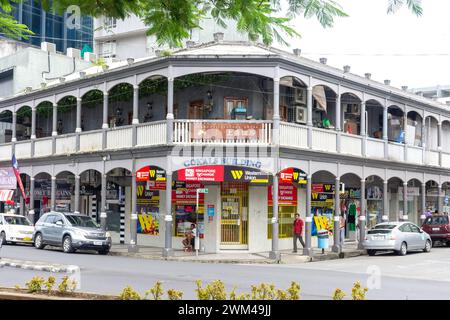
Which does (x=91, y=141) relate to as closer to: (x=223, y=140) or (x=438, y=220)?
(x=223, y=140)

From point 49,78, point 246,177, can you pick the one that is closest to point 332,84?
point 246,177

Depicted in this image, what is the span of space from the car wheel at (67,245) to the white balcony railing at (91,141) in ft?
16.4

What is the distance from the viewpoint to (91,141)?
28.8m

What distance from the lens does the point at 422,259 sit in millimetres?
24094

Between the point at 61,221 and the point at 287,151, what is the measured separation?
9861 millimetres

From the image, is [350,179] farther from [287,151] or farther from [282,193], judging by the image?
[287,151]

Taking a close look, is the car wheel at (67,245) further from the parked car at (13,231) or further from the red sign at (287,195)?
the red sign at (287,195)

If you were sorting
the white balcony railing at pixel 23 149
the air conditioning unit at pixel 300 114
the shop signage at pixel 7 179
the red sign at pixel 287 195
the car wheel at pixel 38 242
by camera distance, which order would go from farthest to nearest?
the shop signage at pixel 7 179, the white balcony railing at pixel 23 149, the air conditioning unit at pixel 300 114, the red sign at pixel 287 195, the car wheel at pixel 38 242

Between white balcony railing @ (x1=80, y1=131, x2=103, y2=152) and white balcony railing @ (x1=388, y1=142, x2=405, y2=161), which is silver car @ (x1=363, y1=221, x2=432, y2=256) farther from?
white balcony railing @ (x1=80, y1=131, x2=103, y2=152)

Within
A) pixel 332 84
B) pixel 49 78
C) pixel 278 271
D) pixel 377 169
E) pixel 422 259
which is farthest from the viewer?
pixel 49 78

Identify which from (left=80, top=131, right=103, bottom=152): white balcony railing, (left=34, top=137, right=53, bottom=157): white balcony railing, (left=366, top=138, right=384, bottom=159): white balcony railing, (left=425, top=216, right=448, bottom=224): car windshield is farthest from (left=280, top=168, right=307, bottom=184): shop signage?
(left=34, top=137, right=53, bottom=157): white balcony railing

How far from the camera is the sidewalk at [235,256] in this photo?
75.8ft

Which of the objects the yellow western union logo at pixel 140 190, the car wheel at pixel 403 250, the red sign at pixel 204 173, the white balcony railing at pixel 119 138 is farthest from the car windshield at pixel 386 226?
the white balcony railing at pixel 119 138

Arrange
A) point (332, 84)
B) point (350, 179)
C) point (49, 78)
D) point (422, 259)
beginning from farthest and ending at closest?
point (49, 78), point (350, 179), point (332, 84), point (422, 259)
